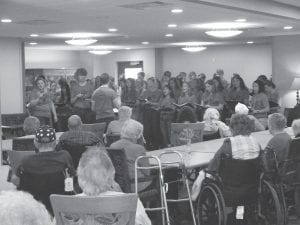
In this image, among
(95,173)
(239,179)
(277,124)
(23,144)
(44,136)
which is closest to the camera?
(95,173)

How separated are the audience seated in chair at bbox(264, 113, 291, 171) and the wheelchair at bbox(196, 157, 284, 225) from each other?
1.11 ft

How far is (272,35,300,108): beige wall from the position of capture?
49.8 ft

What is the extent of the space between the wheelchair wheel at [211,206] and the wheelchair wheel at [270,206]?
0.46 meters

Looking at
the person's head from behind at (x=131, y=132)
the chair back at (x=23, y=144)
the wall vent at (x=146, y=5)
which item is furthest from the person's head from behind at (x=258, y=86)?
the person's head from behind at (x=131, y=132)

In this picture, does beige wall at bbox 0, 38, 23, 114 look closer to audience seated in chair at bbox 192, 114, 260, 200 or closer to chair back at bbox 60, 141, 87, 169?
chair back at bbox 60, 141, 87, 169

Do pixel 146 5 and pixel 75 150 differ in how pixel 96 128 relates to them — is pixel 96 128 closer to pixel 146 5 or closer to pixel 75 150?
pixel 75 150

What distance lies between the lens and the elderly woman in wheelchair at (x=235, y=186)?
516 centimetres

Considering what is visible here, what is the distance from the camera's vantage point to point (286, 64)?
15.3m

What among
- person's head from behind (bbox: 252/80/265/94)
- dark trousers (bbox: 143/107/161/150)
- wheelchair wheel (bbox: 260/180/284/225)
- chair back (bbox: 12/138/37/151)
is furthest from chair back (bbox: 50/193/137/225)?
person's head from behind (bbox: 252/80/265/94)

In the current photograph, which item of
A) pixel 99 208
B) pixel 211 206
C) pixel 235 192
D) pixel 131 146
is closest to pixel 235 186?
pixel 235 192

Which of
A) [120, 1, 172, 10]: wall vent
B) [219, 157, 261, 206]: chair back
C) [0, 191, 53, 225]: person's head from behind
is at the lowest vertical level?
[219, 157, 261, 206]: chair back

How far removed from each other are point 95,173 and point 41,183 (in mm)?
1301

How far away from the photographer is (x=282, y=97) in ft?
51.1

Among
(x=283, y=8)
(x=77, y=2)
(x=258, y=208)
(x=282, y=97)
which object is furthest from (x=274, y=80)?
(x=258, y=208)
